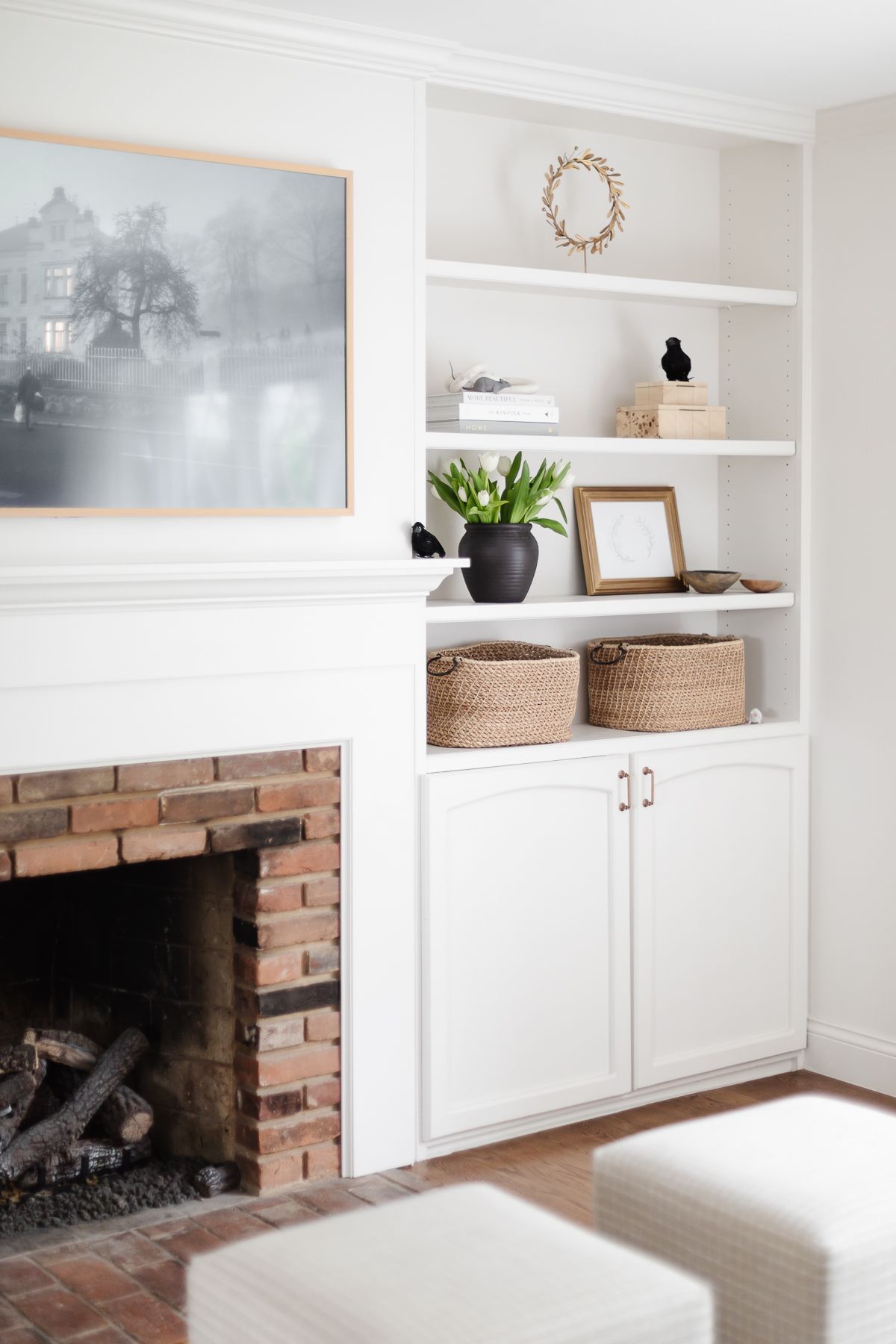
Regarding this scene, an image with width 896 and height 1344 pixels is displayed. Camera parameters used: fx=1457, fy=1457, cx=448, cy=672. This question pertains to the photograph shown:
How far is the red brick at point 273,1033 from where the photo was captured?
299 cm

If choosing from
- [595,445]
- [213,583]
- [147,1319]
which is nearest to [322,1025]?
[147,1319]

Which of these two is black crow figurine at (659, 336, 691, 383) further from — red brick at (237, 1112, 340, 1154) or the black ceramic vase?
red brick at (237, 1112, 340, 1154)

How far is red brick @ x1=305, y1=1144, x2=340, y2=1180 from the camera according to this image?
3.06 m

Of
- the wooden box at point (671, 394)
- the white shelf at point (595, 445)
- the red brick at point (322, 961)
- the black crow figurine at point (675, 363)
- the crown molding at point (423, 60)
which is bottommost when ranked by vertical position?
the red brick at point (322, 961)

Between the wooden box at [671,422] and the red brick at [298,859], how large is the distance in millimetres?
1326

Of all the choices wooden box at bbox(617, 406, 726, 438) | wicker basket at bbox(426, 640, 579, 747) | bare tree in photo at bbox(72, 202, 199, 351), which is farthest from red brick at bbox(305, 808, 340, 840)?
wooden box at bbox(617, 406, 726, 438)

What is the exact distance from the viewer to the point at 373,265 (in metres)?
3.03

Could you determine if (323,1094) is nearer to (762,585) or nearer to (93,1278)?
(93,1278)

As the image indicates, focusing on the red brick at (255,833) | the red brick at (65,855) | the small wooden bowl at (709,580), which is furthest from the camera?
the small wooden bowl at (709,580)

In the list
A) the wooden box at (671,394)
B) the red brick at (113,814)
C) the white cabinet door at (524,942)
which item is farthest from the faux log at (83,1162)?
the wooden box at (671,394)

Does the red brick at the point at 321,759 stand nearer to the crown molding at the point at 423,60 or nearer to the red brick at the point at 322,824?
the red brick at the point at 322,824

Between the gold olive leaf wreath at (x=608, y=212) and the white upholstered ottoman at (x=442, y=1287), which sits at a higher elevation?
the gold olive leaf wreath at (x=608, y=212)

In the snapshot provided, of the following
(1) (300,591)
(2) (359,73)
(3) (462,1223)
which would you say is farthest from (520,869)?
(2) (359,73)

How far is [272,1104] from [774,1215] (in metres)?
1.33
